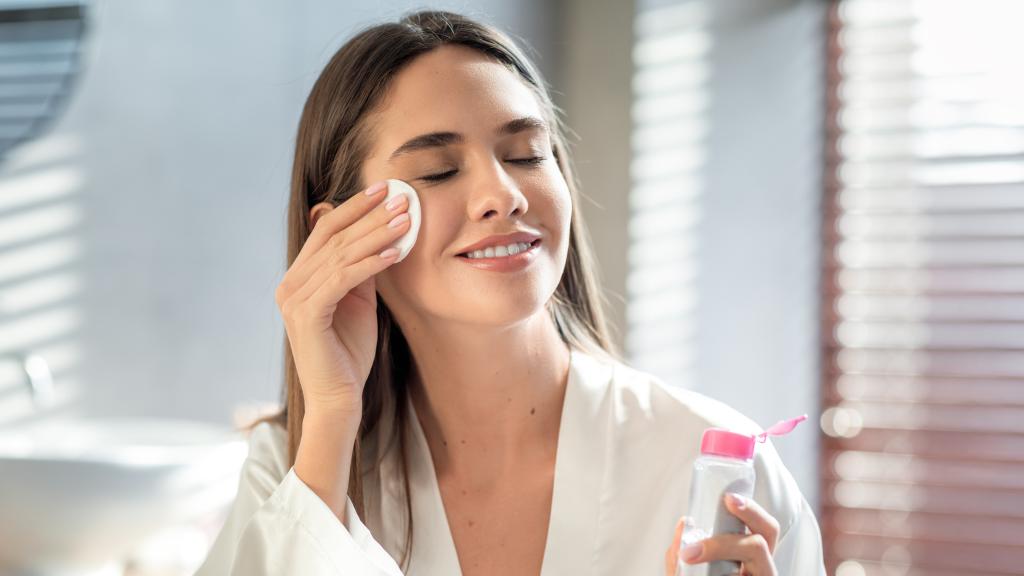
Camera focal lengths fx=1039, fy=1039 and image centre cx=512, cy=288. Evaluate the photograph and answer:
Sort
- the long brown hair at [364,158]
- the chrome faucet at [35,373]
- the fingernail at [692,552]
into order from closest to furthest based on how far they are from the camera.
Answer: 1. the fingernail at [692,552]
2. the long brown hair at [364,158]
3. the chrome faucet at [35,373]

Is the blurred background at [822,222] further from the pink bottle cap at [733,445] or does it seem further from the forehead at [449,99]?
the pink bottle cap at [733,445]

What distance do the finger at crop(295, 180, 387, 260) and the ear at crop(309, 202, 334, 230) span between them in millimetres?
120

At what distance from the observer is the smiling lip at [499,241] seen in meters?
1.18

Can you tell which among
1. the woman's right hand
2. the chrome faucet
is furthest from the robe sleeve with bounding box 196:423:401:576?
the chrome faucet

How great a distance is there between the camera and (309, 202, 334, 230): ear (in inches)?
53.2

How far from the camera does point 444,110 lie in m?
1.23

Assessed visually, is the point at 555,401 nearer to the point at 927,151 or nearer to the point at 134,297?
the point at 134,297

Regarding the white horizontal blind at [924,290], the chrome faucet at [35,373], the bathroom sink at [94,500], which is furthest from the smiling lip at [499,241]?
the white horizontal blind at [924,290]

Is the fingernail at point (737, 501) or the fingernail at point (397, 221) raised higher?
the fingernail at point (397, 221)

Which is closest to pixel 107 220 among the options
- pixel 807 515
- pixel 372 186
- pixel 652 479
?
pixel 372 186

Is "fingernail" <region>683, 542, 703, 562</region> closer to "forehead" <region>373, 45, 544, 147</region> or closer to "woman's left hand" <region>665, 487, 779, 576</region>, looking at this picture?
"woman's left hand" <region>665, 487, 779, 576</region>

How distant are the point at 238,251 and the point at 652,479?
1365 mm

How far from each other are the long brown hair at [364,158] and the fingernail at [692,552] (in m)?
0.54

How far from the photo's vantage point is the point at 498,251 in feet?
3.90
